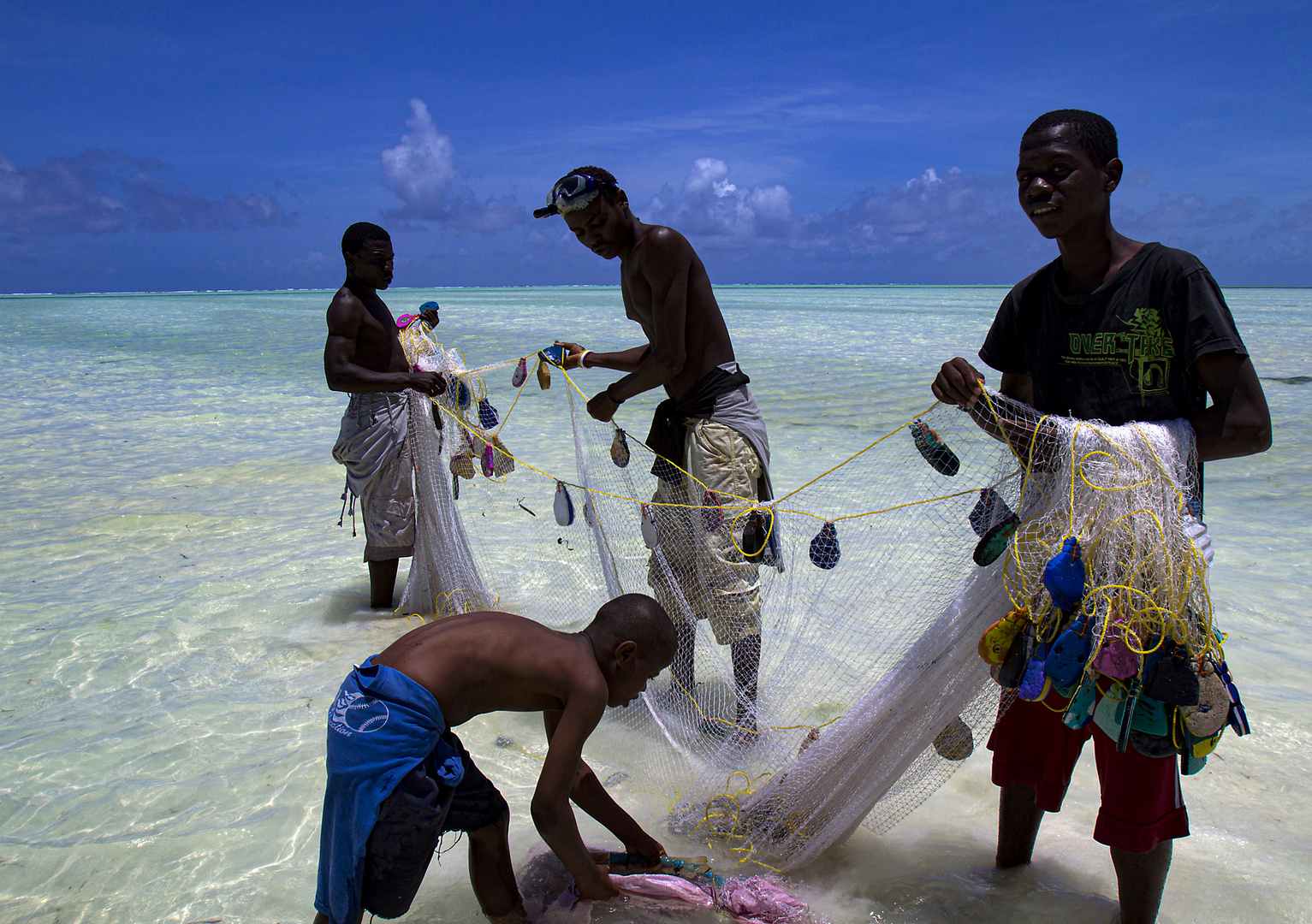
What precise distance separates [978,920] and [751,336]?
73.9 feet

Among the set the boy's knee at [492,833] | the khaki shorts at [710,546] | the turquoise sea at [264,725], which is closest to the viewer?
the boy's knee at [492,833]

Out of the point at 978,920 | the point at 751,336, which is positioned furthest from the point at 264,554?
the point at 751,336

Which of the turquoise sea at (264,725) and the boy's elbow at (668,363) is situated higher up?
the boy's elbow at (668,363)

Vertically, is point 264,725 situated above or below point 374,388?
below

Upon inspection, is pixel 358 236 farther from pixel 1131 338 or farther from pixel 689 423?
pixel 1131 338

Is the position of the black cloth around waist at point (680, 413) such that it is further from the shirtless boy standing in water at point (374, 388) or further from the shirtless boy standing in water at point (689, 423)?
the shirtless boy standing in water at point (374, 388)

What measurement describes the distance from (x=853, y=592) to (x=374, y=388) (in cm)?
250

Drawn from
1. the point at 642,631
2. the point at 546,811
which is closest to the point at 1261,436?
the point at 642,631

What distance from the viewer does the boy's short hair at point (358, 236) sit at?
13.2 ft

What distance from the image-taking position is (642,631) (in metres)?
2.10

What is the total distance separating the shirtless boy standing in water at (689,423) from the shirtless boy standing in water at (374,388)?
50.8 inches

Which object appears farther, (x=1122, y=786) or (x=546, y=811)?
(x=546, y=811)

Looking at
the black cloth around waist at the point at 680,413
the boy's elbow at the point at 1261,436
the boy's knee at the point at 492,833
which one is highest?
the boy's elbow at the point at 1261,436

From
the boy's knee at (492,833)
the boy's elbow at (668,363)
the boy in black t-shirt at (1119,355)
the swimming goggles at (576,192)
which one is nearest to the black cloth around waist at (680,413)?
the boy's elbow at (668,363)
